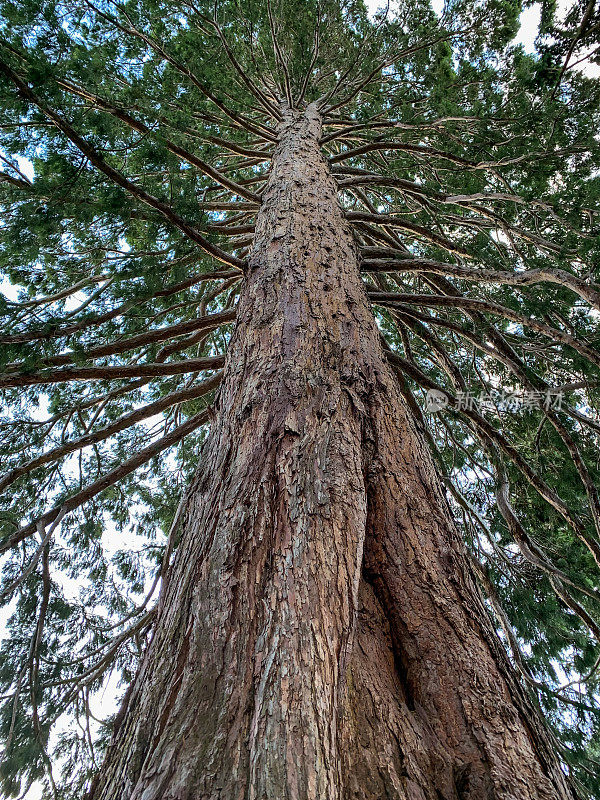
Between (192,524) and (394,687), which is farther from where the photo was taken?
(192,524)

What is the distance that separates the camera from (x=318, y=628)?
924mm

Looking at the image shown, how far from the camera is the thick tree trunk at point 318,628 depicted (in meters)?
0.80

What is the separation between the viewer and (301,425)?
129 centimetres

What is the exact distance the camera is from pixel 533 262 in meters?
3.23

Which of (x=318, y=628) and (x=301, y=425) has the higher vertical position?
(x=301, y=425)

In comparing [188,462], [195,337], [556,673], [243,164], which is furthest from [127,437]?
[556,673]

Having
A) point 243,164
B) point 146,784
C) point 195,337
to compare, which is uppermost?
point 243,164

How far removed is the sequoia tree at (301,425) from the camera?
0.93 meters

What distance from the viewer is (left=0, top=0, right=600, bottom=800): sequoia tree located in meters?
0.93

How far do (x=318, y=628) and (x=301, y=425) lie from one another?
1.71 ft

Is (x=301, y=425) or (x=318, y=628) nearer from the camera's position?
(x=318, y=628)

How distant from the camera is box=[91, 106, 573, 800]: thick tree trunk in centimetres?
80

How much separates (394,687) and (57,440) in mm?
3085

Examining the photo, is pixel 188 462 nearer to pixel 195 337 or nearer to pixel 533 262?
pixel 195 337
